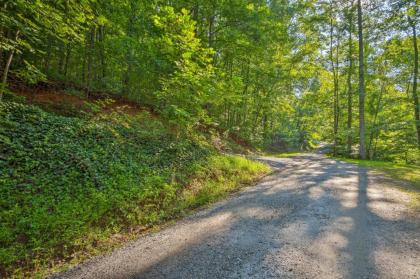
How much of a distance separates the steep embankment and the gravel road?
506 millimetres

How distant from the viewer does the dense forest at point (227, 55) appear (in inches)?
241

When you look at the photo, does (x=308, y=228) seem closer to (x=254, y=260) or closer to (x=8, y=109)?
(x=254, y=260)

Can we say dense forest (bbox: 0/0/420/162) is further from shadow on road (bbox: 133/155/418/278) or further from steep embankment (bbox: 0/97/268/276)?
shadow on road (bbox: 133/155/418/278)

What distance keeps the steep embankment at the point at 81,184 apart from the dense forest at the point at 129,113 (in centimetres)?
2

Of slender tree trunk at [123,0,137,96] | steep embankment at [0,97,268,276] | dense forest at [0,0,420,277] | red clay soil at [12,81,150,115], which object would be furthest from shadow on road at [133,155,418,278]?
slender tree trunk at [123,0,137,96]

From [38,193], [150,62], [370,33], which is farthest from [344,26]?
[38,193]

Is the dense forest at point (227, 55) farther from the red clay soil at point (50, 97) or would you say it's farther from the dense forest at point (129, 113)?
the red clay soil at point (50, 97)

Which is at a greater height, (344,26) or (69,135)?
(344,26)

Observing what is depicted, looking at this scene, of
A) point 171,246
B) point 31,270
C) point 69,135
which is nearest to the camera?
point 31,270

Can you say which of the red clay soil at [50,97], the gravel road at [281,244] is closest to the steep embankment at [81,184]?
the gravel road at [281,244]

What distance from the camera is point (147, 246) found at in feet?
11.2

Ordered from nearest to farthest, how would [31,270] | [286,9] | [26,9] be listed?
[31,270], [26,9], [286,9]

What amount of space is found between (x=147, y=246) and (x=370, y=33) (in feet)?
56.5

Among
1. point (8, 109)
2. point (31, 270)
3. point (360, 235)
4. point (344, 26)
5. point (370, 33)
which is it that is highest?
point (344, 26)
